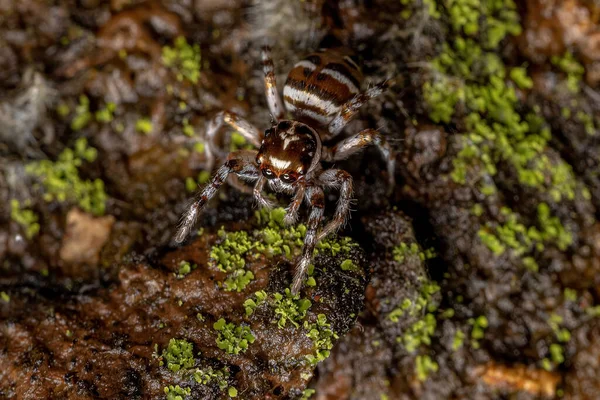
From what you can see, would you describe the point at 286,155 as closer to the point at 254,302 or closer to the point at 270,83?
the point at 270,83

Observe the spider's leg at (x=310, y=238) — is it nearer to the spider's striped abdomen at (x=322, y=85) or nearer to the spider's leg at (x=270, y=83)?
the spider's striped abdomen at (x=322, y=85)

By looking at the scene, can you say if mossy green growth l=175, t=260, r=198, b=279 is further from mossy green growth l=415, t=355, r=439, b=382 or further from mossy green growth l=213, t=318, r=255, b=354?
mossy green growth l=415, t=355, r=439, b=382

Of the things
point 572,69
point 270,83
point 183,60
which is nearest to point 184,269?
point 270,83

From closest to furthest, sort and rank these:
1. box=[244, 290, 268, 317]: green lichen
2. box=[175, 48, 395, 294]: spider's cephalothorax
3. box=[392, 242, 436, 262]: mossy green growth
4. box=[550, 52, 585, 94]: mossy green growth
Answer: box=[244, 290, 268, 317]: green lichen, box=[175, 48, 395, 294]: spider's cephalothorax, box=[392, 242, 436, 262]: mossy green growth, box=[550, 52, 585, 94]: mossy green growth

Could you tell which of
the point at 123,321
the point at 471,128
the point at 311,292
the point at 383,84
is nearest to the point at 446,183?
the point at 471,128

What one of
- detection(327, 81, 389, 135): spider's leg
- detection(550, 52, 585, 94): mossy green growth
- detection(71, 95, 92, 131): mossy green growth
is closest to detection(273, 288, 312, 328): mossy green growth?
detection(327, 81, 389, 135): spider's leg

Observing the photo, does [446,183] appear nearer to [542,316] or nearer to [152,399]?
[542,316]
